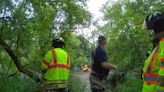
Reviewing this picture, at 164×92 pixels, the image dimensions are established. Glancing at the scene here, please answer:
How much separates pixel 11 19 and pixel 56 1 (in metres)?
2.82

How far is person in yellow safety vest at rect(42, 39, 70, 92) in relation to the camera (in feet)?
26.7

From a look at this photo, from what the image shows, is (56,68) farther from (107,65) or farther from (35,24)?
(35,24)

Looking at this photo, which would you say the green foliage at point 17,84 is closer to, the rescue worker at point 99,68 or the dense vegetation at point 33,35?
the dense vegetation at point 33,35

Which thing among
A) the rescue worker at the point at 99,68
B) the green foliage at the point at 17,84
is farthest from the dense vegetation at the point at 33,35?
the rescue worker at the point at 99,68

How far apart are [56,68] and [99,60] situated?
1044 millimetres

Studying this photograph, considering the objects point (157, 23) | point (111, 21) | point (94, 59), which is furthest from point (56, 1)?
point (111, 21)

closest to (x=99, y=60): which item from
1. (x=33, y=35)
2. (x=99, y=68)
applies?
(x=99, y=68)

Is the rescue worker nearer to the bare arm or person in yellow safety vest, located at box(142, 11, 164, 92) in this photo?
the bare arm

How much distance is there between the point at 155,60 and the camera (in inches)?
169

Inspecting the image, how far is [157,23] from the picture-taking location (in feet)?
14.4

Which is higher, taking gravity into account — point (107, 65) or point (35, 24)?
point (35, 24)

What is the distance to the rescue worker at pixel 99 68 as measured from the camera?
28.8 feet

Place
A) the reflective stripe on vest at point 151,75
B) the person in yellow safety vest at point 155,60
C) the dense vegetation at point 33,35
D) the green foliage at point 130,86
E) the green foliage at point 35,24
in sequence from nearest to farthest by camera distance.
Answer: the person in yellow safety vest at point 155,60 → the reflective stripe on vest at point 151,75 → the dense vegetation at point 33,35 → the green foliage at point 130,86 → the green foliage at point 35,24

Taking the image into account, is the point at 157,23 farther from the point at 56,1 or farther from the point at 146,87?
the point at 56,1
